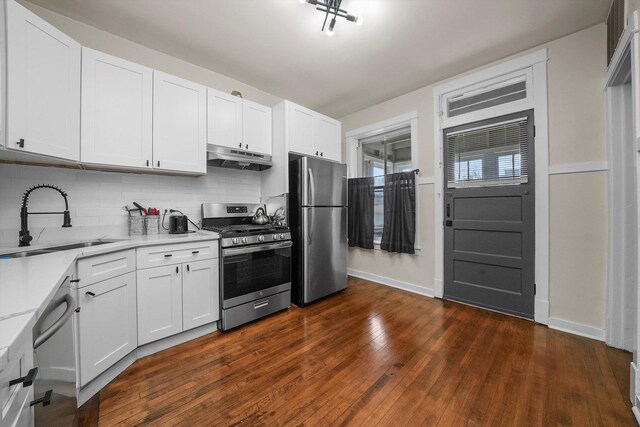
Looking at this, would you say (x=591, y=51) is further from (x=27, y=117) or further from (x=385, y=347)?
(x=27, y=117)

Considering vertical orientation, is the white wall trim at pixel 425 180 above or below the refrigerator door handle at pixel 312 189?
above

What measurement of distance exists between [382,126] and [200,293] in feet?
10.9

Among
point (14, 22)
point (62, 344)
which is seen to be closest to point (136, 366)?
point (62, 344)

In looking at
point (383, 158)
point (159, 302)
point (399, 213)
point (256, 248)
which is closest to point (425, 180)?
point (399, 213)

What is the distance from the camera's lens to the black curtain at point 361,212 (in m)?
3.95

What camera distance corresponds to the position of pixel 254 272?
259 centimetres

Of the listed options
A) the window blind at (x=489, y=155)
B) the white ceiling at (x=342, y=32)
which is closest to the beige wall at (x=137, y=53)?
the white ceiling at (x=342, y=32)

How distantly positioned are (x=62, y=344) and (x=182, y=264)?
4.05 feet

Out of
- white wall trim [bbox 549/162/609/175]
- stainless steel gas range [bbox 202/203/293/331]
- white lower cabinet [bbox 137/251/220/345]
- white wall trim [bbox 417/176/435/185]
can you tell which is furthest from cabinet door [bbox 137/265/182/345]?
white wall trim [bbox 549/162/609/175]

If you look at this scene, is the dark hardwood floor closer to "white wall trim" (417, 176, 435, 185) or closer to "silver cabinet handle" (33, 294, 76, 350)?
"silver cabinet handle" (33, 294, 76, 350)

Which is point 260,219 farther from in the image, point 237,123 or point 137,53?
point 137,53

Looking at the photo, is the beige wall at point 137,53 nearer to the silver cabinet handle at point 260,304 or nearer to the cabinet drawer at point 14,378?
the silver cabinet handle at point 260,304

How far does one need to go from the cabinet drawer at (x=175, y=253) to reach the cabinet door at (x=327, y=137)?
1898 millimetres

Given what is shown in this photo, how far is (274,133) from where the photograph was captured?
10.4 ft
